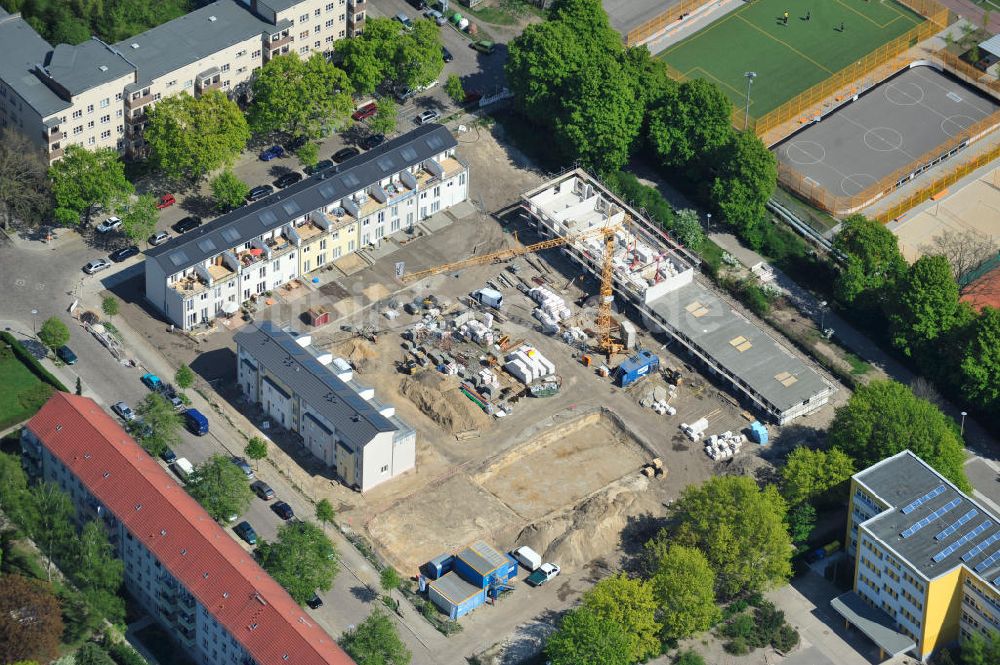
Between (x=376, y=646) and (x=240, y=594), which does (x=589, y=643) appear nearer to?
(x=376, y=646)

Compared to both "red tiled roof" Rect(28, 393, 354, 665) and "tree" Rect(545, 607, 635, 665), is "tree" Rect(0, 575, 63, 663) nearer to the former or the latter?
"red tiled roof" Rect(28, 393, 354, 665)

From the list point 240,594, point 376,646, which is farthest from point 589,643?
point 240,594

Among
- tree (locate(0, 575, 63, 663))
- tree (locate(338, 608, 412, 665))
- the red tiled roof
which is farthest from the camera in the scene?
tree (locate(338, 608, 412, 665))

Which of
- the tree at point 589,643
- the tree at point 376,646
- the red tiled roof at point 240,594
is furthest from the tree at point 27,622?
the tree at point 589,643

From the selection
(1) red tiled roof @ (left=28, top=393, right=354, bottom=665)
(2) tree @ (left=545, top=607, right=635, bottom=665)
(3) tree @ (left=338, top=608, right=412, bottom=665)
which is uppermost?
(1) red tiled roof @ (left=28, top=393, right=354, bottom=665)

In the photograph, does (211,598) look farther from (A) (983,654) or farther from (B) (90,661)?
(A) (983,654)

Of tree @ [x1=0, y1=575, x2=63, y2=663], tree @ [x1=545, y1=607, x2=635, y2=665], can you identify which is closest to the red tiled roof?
tree @ [x1=0, y1=575, x2=63, y2=663]

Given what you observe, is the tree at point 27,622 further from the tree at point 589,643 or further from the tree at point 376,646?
the tree at point 589,643
